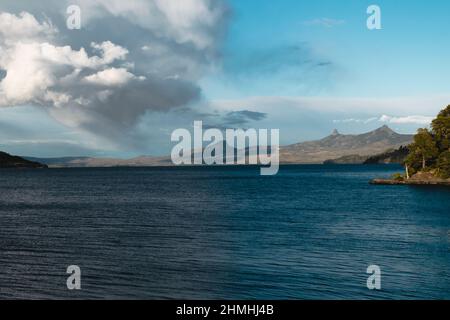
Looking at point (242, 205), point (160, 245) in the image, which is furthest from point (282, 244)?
point (242, 205)

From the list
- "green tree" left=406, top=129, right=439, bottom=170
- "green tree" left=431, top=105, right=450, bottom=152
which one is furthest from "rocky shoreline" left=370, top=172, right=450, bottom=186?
"green tree" left=431, top=105, right=450, bottom=152

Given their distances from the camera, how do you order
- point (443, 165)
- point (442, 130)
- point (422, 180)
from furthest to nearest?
point (422, 180)
point (442, 130)
point (443, 165)

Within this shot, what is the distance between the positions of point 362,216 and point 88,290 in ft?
193

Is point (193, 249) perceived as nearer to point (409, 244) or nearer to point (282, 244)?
point (282, 244)

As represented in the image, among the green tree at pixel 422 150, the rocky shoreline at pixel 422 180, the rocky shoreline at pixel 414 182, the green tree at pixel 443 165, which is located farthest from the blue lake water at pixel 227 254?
the rocky shoreline at pixel 422 180

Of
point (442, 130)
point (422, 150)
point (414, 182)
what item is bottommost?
point (414, 182)

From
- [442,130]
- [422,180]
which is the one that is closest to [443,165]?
[422,180]

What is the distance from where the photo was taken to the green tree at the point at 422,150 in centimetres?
15625

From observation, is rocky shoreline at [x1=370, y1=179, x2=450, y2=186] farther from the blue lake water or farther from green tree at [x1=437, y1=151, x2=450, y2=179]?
the blue lake water

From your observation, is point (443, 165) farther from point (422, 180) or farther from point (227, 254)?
point (227, 254)

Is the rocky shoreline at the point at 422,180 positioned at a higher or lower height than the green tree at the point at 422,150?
lower

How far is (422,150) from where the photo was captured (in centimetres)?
15725

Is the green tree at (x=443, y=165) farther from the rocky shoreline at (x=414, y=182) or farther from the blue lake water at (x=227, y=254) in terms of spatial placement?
the blue lake water at (x=227, y=254)

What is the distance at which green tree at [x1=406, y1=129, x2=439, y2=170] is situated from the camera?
513 feet
